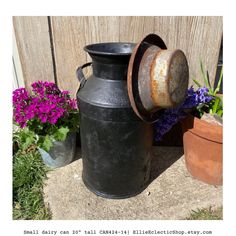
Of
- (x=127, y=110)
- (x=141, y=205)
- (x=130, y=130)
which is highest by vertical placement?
(x=127, y=110)

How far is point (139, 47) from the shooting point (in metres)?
1.87

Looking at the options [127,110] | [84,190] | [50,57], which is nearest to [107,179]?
[84,190]

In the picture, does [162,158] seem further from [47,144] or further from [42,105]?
[42,105]

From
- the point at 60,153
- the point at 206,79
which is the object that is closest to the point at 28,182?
the point at 60,153

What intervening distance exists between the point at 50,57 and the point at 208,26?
5.29 feet

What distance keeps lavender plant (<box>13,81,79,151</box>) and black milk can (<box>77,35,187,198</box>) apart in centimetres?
35

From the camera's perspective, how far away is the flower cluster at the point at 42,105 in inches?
95.3

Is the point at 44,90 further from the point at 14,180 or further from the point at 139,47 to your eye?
the point at 139,47

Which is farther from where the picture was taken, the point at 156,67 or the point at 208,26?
the point at 208,26

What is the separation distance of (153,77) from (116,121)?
0.46m

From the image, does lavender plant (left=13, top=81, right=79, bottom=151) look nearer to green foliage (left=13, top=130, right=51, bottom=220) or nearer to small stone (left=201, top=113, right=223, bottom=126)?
green foliage (left=13, top=130, right=51, bottom=220)

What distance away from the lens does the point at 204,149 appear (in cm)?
250

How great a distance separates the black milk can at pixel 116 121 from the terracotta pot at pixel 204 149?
448 millimetres

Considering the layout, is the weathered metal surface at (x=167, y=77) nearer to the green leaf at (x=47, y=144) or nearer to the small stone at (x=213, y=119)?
the small stone at (x=213, y=119)
